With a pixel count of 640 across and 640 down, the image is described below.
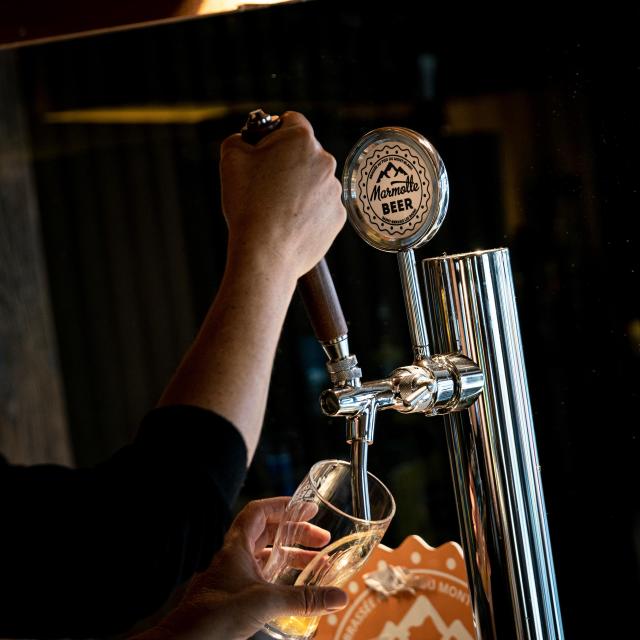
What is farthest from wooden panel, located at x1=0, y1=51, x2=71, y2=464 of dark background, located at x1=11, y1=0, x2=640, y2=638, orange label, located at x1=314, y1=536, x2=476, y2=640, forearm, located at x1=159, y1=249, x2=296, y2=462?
forearm, located at x1=159, y1=249, x2=296, y2=462

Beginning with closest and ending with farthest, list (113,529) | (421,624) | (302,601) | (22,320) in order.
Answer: (113,529)
(302,601)
(421,624)
(22,320)

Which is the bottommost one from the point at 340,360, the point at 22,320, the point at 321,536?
the point at 321,536

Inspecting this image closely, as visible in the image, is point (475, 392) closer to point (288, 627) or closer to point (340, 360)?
point (340, 360)

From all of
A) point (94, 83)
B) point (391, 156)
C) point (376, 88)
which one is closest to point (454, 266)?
point (391, 156)

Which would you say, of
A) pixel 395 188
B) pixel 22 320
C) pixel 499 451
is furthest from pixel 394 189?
pixel 22 320

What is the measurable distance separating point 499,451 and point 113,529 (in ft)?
1.15

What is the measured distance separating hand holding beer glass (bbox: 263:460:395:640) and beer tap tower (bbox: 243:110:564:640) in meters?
0.02

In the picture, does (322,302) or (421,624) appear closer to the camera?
(322,302)

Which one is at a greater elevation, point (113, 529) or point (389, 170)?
point (389, 170)

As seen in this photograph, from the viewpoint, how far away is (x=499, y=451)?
809 millimetres

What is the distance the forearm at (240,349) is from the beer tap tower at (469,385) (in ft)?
0.46

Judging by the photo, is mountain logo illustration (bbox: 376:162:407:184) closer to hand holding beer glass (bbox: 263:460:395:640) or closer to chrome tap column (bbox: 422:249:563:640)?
chrome tap column (bbox: 422:249:563:640)

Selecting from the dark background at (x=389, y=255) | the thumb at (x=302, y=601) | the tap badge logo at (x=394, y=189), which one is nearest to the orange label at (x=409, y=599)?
the dark background at (x=389, y=255)

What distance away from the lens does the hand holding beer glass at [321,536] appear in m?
0.76
